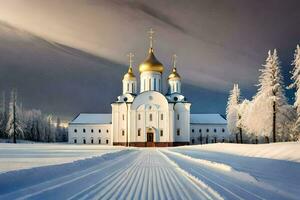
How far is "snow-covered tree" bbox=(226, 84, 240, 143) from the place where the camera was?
8175 cm

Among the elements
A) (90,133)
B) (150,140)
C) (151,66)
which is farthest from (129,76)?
(90,133)

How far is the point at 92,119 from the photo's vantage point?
362ft

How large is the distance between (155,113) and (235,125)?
17.8 m

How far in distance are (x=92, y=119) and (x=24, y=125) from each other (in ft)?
63.6

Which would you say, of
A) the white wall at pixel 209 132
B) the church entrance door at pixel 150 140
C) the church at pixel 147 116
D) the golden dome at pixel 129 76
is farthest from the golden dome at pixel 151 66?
the white wall at pixel 209 132

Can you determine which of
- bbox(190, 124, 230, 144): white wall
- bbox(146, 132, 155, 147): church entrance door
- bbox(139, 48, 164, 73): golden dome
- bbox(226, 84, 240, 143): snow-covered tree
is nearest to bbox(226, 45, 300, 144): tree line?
bbox(226, 84, 240, 143): snow-covered tree

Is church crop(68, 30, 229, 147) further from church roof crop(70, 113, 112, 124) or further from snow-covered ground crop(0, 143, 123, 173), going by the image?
snow-covered ground crop(0, 143, 123, 173)

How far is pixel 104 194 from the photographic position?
33.7 ft

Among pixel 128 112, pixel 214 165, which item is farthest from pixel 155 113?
pixel 214 165

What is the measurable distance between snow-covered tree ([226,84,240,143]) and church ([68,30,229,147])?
38.5 ft

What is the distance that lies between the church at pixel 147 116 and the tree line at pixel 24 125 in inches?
600

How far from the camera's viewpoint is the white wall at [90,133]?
4171 inches

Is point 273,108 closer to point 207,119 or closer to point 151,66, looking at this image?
point 151,66

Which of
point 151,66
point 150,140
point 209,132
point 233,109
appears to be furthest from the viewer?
point 209,132
